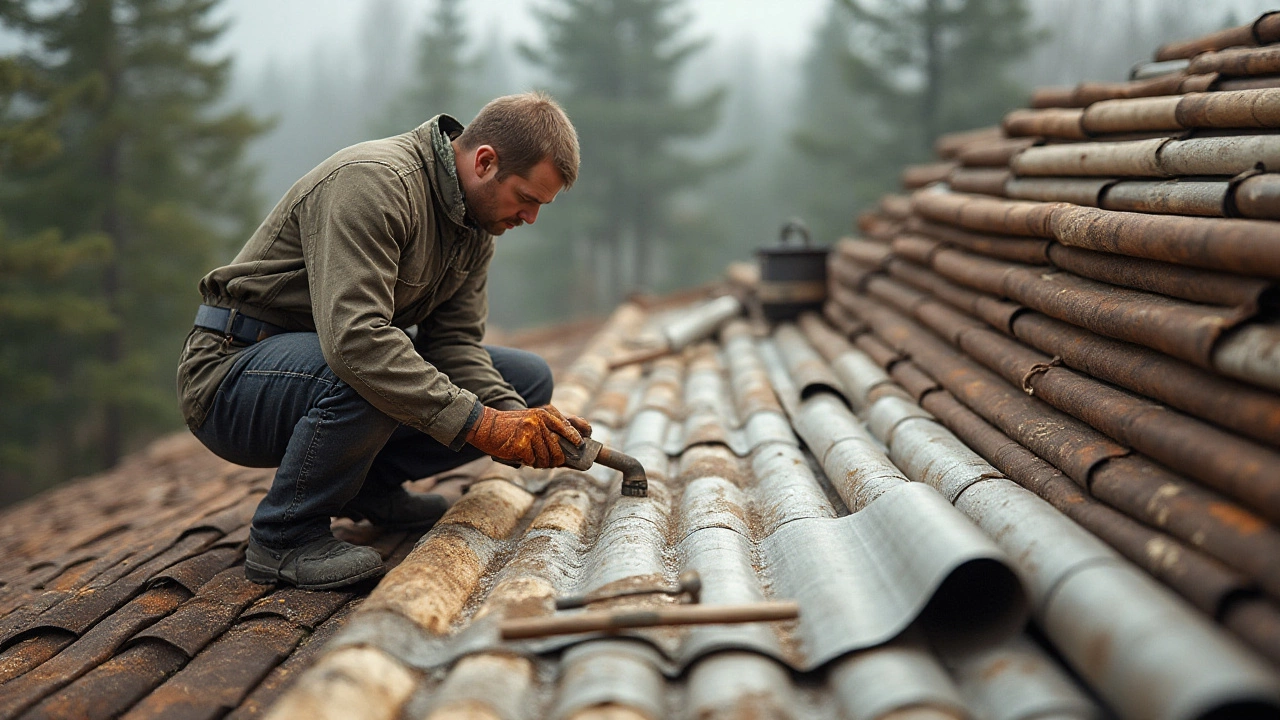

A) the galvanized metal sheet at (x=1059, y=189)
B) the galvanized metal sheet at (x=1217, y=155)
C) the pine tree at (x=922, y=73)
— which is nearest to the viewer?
the galvanized metal sheet at (x=1217, y=155)

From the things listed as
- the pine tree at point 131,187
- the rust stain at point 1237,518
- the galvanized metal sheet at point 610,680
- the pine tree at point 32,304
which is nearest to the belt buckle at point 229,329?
the galvanized metal sheet at point 610,680

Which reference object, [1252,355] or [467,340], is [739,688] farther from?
[467,340]

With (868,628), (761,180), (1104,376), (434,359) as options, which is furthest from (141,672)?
(761,180)

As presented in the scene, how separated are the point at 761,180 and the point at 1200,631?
3571cm

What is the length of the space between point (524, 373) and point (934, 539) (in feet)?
6.05

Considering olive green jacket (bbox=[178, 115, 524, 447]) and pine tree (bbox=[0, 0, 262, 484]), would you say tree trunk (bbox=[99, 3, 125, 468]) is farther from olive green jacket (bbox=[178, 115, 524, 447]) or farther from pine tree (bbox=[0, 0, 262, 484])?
olive green jacket (bbox=[178, 115, 524, 447])

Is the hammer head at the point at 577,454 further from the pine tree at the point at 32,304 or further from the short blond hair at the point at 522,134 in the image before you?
the pine tree at the point at 32,304

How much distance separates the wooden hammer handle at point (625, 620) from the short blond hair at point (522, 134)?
146 cm

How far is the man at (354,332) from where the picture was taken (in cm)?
237

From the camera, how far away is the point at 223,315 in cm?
272

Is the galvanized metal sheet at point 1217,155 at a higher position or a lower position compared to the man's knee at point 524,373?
higher

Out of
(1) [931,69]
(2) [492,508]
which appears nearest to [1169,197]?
(2) [492,508]

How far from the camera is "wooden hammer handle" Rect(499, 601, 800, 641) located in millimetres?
1763

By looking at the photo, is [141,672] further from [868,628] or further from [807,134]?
[807,134]
